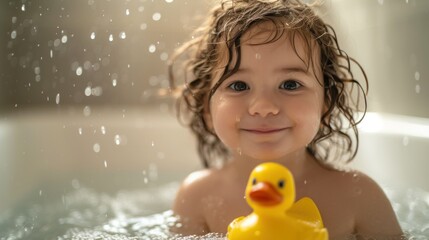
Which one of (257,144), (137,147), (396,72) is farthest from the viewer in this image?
(137,147)

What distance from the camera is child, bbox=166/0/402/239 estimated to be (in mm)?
1091

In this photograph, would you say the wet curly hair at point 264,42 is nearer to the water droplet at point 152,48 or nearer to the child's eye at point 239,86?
the child's eye at point 239,86

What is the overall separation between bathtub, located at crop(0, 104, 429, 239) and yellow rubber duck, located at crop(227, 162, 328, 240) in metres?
0.52

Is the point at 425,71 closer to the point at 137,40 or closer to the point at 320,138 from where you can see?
the point at 320,138

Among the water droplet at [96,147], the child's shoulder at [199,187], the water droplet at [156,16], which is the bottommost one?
the child's shoulder at [199,187]

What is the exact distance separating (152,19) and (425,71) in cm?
106

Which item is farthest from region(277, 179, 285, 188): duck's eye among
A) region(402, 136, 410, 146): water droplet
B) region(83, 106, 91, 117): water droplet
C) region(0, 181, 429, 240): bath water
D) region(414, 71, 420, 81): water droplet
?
region(83, 106, 91, 117): water droplet

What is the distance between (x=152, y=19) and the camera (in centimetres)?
233

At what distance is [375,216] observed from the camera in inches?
47.6

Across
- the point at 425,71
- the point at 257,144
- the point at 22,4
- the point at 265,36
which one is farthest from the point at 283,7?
the point at 22,4

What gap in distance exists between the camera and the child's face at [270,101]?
1.08 metres

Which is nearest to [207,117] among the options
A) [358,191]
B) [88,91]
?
[358,191]

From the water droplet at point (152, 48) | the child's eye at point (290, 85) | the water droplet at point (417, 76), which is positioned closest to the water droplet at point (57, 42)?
the water droplet at point (152, 48)

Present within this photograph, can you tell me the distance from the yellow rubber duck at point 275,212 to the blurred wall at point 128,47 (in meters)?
0.91
